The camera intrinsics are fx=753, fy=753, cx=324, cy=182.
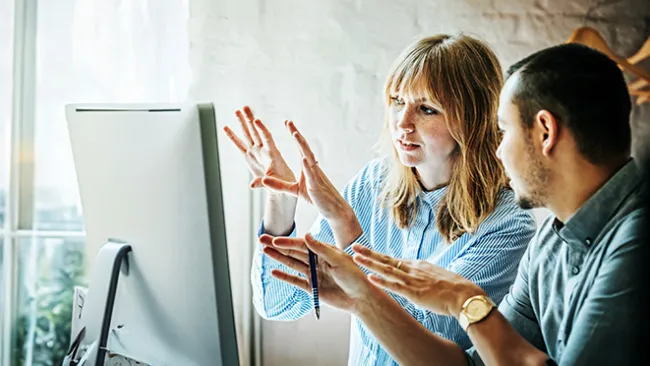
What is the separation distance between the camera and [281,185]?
138 cm

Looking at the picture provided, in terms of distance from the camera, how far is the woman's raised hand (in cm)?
139

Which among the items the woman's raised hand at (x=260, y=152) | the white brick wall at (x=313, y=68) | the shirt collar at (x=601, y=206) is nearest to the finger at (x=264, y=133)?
the woman's raised hand at (x=260, y=152)

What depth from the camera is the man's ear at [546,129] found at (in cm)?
104

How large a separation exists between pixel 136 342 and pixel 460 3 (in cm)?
97

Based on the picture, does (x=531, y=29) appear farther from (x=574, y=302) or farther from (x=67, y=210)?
(x=67, y=210)

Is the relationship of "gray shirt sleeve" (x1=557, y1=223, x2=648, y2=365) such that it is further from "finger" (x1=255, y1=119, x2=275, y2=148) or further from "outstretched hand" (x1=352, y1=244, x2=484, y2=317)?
"finger" (x1=255, y1=119, x2=275, y2=148)

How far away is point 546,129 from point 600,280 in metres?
0.22

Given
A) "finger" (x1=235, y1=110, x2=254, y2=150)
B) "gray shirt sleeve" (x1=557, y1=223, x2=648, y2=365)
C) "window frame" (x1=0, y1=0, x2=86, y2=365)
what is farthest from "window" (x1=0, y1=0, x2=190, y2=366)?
"gray shirt sleeve" (x1=557, y1=223, x2=648, y2=365)

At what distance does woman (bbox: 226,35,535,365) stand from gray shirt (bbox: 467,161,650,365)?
0.78ft

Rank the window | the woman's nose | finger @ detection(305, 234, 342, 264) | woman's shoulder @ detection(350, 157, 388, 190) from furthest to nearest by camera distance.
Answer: the window < woman's shoulder @ detection(350, 157, 388, 190) < the woman's nose < finger @ detection(305, 234, 342, 264)

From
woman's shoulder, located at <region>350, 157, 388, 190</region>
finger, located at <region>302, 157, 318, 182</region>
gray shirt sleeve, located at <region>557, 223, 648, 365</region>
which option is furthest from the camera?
woman's shoulder, located at <region>350, 157, 388, 190</region>

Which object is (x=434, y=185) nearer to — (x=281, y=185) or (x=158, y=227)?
(x=281, y=185)

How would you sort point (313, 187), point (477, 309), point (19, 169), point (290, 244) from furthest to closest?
point (19, 169) < point (313, 187) < point (290, 244) < point (477, 309)

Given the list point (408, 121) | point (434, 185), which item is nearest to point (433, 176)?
point (434, 185)
